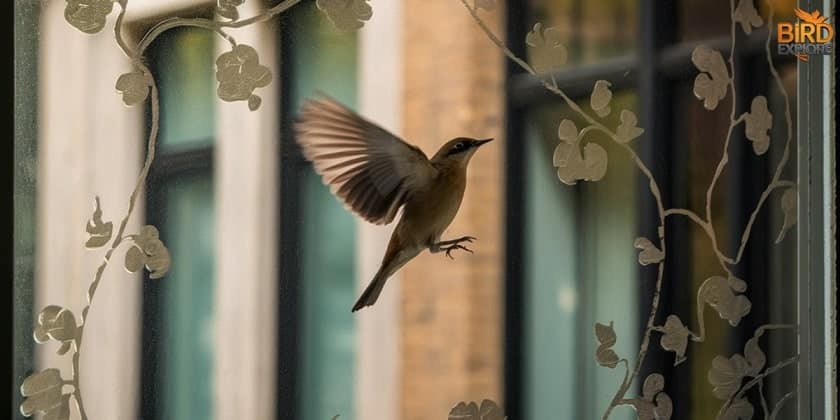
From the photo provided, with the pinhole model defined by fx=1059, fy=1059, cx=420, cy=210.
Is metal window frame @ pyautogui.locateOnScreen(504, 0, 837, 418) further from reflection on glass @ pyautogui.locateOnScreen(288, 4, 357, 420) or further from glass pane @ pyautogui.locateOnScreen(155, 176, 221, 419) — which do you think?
glass pane @ pyautogui.locateOnScreen(155, 176, 221, 419)

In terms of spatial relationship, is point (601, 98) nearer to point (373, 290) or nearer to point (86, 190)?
point (373, 290)

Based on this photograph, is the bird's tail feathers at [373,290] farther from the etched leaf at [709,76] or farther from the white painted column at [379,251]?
the etched leaf at [709,76]

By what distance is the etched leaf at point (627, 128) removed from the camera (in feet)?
5.43

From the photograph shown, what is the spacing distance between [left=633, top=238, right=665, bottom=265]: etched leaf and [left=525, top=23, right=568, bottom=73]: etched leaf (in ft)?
1.02

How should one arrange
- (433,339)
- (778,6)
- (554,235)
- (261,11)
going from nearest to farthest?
(261,11), (433,339), (554,235), (778,6)

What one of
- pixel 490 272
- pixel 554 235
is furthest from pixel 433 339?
pixel 554 235

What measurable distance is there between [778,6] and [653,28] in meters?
0.25

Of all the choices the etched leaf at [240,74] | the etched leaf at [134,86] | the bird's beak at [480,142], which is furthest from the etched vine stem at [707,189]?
the etched leaf at [134,86]

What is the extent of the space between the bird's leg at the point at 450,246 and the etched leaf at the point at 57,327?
0.49m

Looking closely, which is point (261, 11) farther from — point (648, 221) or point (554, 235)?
A: point (648, 221)

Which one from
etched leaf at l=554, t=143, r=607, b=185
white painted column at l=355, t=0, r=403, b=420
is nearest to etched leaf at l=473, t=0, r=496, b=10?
white painted column at l=355, t=0, r=403, b=420

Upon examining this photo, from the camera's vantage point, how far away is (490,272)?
1.56 m

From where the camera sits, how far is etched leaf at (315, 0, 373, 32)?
1.44 m

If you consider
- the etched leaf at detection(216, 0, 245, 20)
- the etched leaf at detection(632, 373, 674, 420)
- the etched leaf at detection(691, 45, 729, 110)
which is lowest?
the etched leaf at detection(632, 373, 674, 420)
